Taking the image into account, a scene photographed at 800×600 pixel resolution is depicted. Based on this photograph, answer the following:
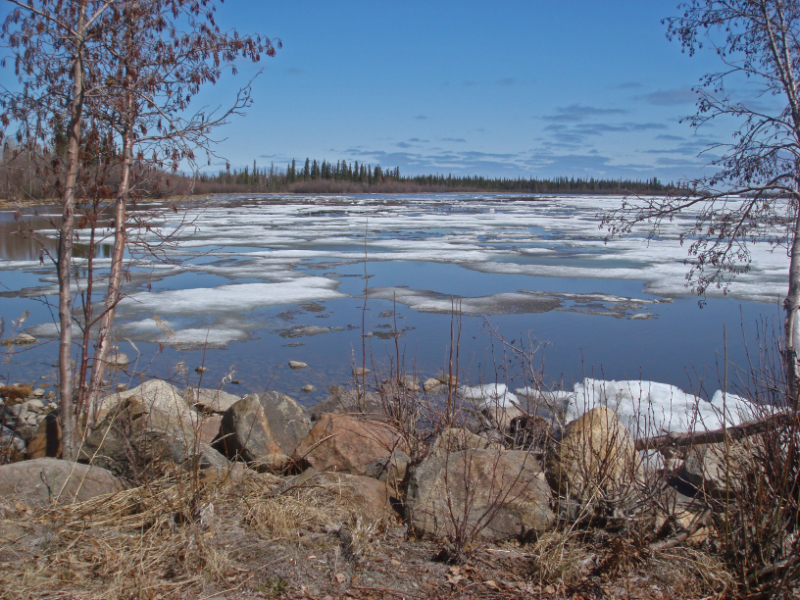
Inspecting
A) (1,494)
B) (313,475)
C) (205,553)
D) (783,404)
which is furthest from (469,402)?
(1,494)

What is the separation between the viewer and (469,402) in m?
6.65

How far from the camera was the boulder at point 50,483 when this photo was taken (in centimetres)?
371

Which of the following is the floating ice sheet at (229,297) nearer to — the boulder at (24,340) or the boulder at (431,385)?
the boulder at (24,340)

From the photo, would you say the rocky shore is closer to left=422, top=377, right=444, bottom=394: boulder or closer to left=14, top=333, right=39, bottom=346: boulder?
left=422, top=377, right=444, bottom=394: boulder

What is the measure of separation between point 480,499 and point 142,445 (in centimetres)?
224

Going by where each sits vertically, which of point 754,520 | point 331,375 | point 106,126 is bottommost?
point 331,375

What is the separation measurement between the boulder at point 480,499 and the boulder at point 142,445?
145 cm

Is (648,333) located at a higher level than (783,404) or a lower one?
lower

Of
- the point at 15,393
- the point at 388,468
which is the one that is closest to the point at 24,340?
the point at 15,393

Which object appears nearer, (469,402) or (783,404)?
(783,404)

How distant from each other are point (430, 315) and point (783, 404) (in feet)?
23.6

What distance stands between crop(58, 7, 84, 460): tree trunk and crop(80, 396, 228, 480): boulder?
201 millimetres

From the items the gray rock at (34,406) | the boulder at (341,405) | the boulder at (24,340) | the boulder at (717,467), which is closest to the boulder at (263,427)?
the boulder at (341,405)

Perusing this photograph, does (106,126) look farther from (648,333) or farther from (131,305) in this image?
(648,333)
